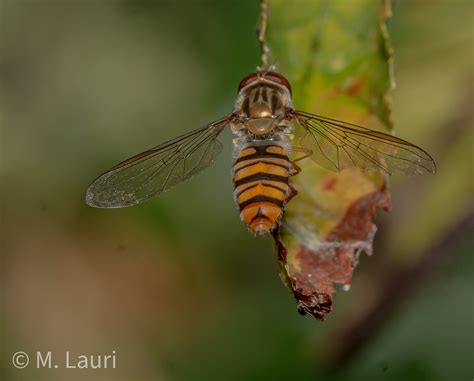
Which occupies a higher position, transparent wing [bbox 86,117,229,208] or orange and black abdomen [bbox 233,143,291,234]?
transparent wing [bbox 86,117,229,208]

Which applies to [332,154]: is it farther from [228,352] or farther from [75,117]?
[75,117]

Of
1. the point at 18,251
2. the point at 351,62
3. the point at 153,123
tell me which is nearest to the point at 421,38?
the point at 351,62

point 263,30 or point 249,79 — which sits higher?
point 249,79

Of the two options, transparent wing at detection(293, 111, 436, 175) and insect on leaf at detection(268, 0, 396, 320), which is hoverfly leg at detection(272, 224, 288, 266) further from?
transparent wing at detection(293, 111, 436, 175)

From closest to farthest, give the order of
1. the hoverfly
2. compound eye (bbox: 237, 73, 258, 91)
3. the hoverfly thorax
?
1. the hoverfly
2. the hoverfly thorax
3. compound eye (bbox: 237, 73, 258, 91)

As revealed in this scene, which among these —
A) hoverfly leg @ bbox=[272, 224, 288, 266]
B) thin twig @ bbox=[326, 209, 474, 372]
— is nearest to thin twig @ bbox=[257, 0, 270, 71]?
hoverfly leg @ bbox=[272, 224, 288, 266]

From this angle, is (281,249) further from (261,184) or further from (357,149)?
(357,149)

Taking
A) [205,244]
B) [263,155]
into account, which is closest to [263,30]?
[263,155]

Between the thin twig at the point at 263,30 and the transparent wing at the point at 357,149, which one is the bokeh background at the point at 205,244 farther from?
the thin twig at the point at 263,30
